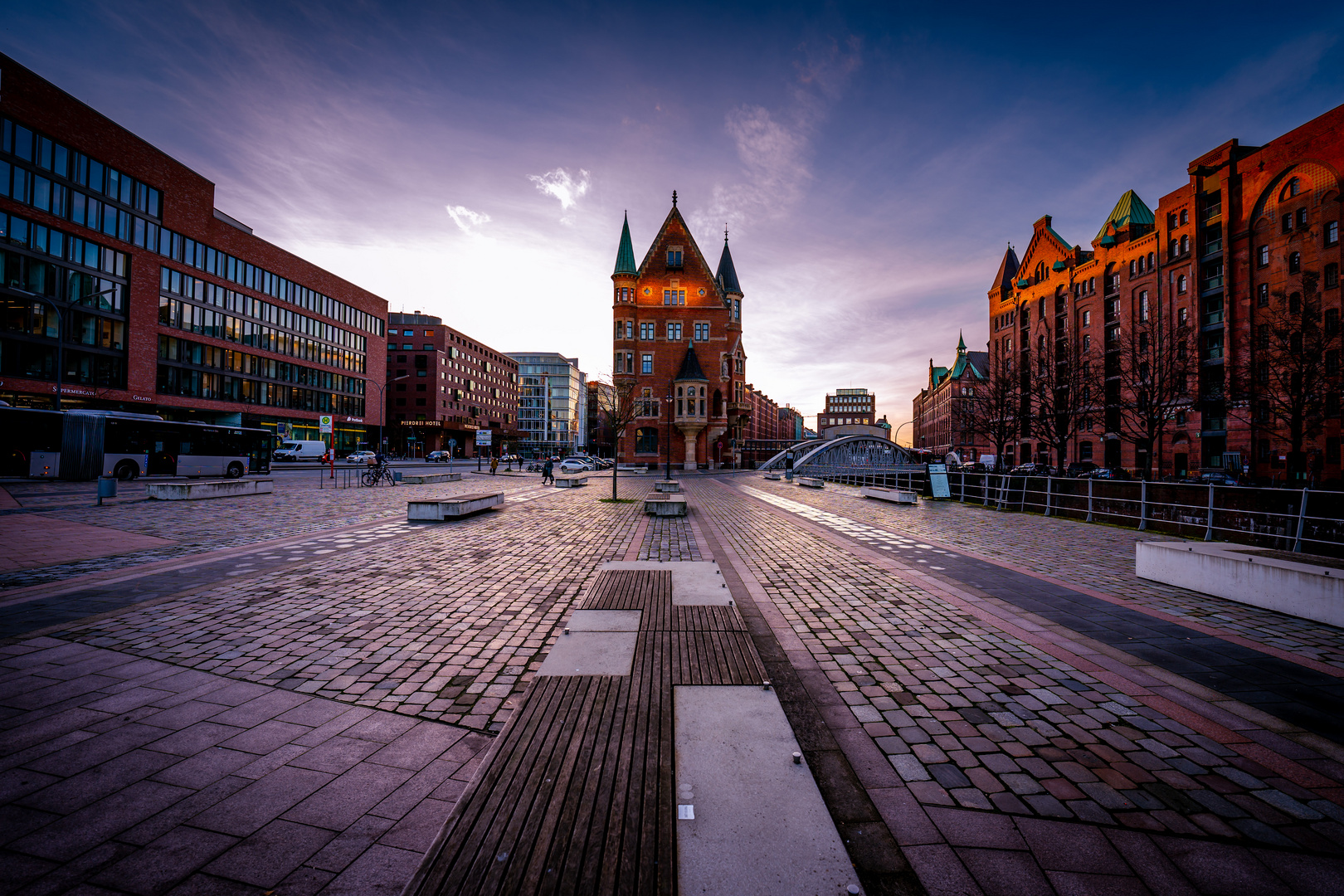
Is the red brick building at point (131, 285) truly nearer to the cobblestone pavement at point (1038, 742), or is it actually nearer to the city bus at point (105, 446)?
the city bus at point (105, 446)

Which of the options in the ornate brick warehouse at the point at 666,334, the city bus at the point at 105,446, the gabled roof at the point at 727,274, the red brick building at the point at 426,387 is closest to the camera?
the city bus at the point at 105,446

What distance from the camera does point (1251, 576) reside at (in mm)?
6293

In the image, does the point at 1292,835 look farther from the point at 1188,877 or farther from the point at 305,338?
the point at 305,338

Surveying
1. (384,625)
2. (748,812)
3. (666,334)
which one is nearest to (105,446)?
(384,625)

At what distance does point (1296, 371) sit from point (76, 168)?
71.9m

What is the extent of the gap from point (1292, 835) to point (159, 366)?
6164 cm

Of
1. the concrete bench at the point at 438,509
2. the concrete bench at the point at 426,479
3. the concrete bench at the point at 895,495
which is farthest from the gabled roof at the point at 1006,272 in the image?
the concrete bench at the point at 438,509

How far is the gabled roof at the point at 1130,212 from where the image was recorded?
162 ft

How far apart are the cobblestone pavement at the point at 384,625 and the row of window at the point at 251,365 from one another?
51.4 meters

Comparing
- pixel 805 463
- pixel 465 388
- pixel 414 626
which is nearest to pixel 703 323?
pixel 805 463

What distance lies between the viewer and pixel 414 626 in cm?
527

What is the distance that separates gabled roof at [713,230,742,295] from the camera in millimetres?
64312

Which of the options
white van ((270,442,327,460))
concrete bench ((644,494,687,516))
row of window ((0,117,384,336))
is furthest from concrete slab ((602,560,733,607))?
white van ((270,442,327,460))

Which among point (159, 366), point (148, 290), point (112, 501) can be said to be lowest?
point (112, 501)
